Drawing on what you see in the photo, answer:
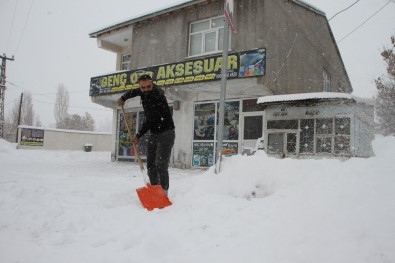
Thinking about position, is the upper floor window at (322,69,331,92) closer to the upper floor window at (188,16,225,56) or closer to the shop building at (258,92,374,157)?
the shop building at (258,92,374,157)

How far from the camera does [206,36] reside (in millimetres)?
11234

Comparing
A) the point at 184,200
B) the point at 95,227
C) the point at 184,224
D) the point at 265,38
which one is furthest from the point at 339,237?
the point at 265,38

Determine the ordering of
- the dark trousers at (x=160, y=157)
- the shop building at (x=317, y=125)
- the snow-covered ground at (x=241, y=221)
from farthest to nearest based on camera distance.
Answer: the shop building at (x=317, y=125), the dark trousers at (x=160, y=157), the snow-covered ground at (x=241, y=221)

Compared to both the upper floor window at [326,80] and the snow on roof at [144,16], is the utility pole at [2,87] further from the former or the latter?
the upper floor window at [326,80]

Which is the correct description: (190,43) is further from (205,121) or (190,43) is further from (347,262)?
(347,262)

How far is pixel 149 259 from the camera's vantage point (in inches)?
85.2

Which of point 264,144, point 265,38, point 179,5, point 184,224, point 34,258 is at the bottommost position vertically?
point 34,258

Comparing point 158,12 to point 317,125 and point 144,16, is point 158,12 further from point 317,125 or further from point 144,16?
point 317,125

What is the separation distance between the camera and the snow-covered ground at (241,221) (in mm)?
2029

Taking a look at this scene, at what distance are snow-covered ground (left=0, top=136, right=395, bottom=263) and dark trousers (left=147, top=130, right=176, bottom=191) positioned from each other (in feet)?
1.60

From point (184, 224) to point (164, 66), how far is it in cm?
843

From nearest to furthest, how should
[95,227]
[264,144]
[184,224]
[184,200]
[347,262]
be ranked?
[347,262]
[184,224]
[95,227]
[184,200]
[264,144]

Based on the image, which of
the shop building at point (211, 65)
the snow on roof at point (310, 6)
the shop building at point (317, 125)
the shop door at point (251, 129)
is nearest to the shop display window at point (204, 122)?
the shop building at point (211, 65)

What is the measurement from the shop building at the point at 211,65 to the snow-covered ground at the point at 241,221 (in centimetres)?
503
